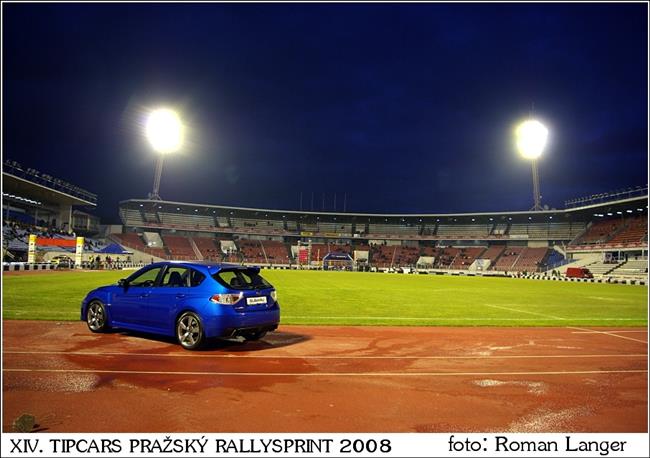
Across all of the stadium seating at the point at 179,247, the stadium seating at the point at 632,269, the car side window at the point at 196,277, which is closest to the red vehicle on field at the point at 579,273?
the stadium seating at the point at 632,269

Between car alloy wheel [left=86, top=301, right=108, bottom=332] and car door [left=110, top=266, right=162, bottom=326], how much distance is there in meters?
0.34

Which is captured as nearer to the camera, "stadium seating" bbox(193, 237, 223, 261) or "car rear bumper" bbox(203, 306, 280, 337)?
"car rear bumper" bbox(203, 306, 280, 337)

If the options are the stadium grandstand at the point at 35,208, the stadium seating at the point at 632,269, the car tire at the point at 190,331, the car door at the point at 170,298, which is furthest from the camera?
the stadium seating at the point at 632,269

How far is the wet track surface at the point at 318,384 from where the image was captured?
4906mm

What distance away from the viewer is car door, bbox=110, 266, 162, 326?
9125 millimetres

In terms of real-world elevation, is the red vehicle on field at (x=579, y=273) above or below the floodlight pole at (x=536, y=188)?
below

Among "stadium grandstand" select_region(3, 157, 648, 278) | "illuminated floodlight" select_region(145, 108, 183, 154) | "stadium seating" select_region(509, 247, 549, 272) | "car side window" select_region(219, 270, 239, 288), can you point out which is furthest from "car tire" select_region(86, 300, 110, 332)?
"stadium seating" select_region(509, 247, 549, 272)

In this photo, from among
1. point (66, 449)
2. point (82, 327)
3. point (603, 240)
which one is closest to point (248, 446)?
point (66, 449)

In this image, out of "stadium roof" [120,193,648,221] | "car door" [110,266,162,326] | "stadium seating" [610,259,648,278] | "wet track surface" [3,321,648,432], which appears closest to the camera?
"wet track surface" [3,321,648,432]

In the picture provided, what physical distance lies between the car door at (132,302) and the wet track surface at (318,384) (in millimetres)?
443

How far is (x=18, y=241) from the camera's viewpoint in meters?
50.9

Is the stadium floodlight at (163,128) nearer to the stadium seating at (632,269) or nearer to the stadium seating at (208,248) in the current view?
the stadium seating at (208,248)

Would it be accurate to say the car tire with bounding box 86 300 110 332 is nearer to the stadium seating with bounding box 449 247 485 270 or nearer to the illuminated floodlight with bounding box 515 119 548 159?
the illuminated floodlight with bounding box 515 119 548 159

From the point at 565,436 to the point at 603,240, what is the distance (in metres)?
78.1
